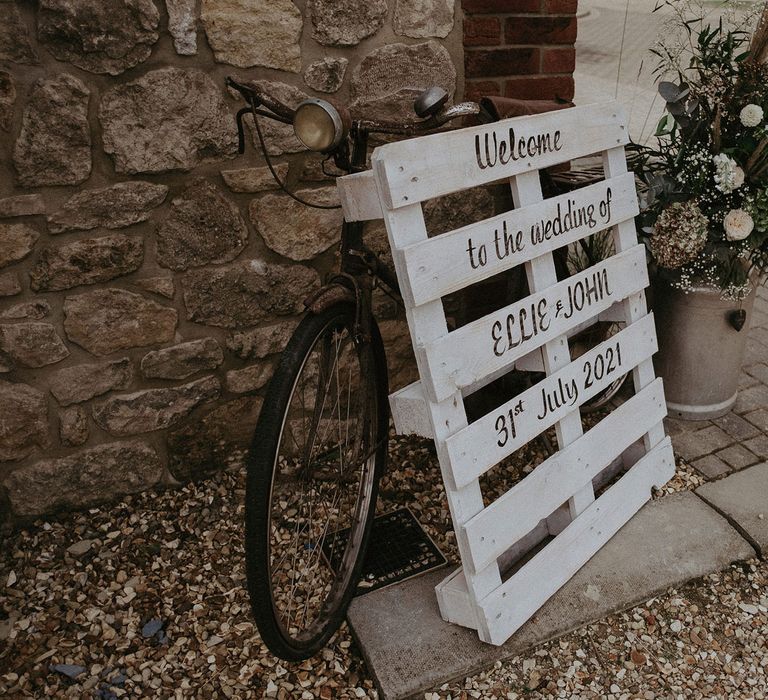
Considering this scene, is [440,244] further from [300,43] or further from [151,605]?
[151,605]

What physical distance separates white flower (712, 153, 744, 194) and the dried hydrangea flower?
0.12m

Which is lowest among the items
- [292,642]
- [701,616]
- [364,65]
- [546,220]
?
[701,616]

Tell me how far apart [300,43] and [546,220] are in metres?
1.01

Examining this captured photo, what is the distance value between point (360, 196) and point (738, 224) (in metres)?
1.53

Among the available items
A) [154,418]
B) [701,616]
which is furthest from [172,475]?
[701,616]

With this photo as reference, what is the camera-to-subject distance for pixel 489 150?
1943mm

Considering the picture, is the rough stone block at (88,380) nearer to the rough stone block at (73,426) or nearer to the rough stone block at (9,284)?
the rough stone block at (73,426)

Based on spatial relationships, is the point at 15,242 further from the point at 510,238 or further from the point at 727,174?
the point at 727,174

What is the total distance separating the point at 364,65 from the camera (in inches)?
94.7

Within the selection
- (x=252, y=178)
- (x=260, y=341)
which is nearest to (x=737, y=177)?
(x=252, y=178)

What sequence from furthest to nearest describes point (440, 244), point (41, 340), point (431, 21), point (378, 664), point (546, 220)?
point (431, 21), point (41, 340), point (546, 220), point (378, 664), point (440, 244)

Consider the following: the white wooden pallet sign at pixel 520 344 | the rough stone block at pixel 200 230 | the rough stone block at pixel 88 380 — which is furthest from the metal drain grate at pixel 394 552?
the rough stone block at pixel 200 230

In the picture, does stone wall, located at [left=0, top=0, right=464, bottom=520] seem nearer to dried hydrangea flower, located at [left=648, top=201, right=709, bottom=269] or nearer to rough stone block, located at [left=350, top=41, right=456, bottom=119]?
rough stone block, located at [left=350, top=41, right=456, bottom=119]

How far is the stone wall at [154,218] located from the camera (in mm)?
2088
